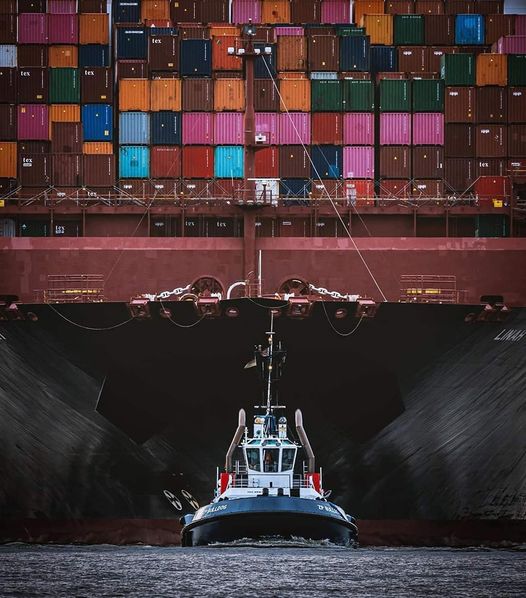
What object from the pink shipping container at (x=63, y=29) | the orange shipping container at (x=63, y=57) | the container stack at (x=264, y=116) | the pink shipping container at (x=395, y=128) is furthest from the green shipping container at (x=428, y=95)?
the pink shipping container at (x=63, y=29)

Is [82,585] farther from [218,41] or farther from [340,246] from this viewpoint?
[218,41]

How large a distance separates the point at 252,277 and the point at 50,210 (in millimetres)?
5848

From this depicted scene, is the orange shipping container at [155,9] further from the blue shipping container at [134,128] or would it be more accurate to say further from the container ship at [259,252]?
the blue shipping container at [134,128]

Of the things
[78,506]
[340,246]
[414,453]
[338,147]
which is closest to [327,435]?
[414,453]

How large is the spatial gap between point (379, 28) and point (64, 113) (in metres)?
9.38

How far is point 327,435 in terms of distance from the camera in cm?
4012

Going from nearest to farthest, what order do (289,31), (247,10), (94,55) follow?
(94,55)
(289,31)
(247,10)

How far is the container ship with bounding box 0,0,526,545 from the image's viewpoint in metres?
40.2

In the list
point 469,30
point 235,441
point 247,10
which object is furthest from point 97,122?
point 235,441

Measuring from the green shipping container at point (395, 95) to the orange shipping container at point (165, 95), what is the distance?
530cm

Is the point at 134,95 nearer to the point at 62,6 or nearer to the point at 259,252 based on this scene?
the point at 62,6

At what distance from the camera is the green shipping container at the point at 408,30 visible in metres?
54.3

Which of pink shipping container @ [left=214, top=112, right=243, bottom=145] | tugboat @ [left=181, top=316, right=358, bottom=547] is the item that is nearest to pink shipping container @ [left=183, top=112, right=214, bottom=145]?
pink shipping container @ [left=214, top=112, right=243, bottom=145]

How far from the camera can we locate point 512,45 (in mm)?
53250
